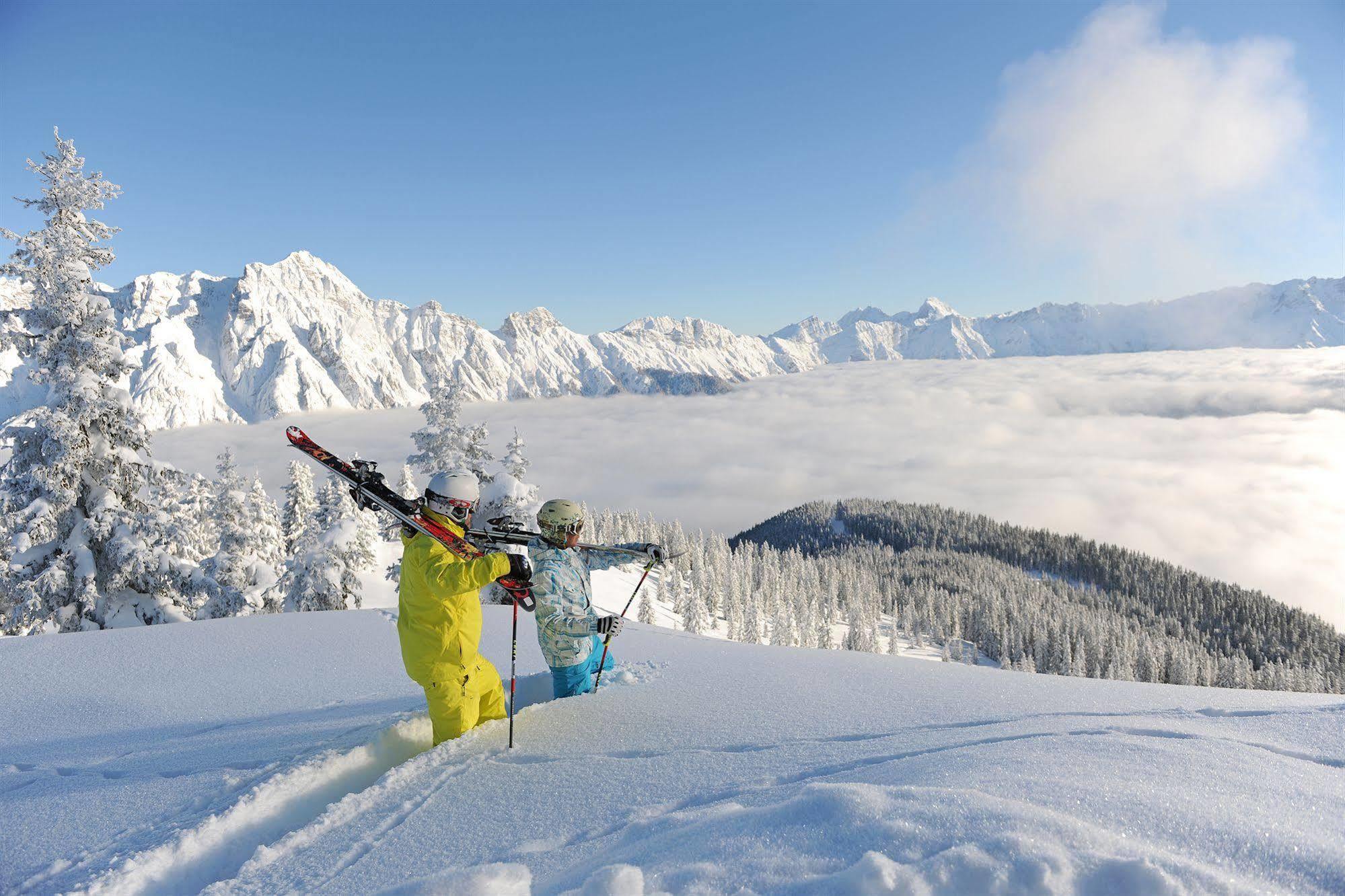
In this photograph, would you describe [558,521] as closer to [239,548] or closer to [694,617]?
[239,548]

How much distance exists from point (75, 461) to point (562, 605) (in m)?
16.3

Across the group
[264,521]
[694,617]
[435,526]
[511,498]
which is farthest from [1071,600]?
[435,526]

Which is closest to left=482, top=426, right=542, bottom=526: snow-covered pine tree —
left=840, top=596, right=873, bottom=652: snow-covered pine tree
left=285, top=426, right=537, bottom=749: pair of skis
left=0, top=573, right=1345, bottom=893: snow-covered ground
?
left=0, top=573, right=1345, bottom=893: snow-covered ground

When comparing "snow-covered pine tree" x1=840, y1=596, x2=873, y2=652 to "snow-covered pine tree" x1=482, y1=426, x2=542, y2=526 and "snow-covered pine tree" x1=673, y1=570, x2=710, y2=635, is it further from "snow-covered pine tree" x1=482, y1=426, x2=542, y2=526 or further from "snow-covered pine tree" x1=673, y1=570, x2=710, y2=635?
"snow-covered pine tree" x1=482, y1=426, x2=542, y2=526

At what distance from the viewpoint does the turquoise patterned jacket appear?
5.77 m

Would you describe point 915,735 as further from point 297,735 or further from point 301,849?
point 297,735

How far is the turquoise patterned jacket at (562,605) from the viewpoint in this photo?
18.9ft

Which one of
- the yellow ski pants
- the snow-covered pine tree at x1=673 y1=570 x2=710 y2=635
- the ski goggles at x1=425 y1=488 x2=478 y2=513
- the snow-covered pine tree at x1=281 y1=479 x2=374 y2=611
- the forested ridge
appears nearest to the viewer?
the yellow ski pants

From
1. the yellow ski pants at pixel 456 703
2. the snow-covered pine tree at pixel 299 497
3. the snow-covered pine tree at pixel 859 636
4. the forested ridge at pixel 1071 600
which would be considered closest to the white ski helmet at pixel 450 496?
the yellow ski pants at pixel 456 703

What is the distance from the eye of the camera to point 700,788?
347 centimetres

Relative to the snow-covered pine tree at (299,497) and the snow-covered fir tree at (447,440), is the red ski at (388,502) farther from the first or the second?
the snow-covered pine tree at (299,497)

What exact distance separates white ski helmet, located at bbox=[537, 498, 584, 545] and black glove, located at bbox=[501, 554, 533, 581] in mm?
1179

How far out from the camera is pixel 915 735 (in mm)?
4133

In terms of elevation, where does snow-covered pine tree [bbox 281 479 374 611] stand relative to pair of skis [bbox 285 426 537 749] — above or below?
below
